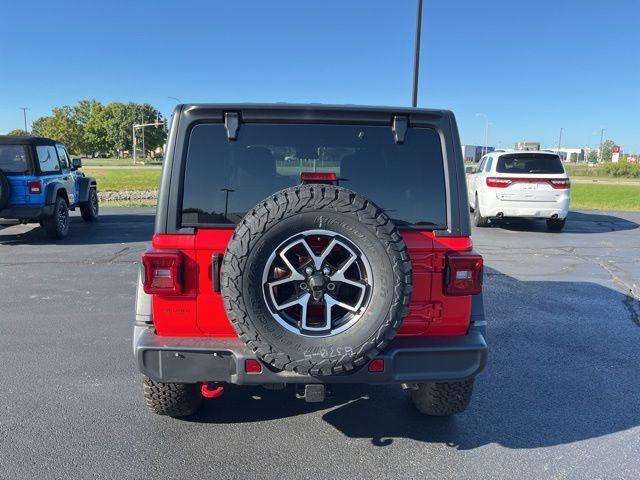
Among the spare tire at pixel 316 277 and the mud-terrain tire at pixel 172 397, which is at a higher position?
the spare tire at pixel 316 277

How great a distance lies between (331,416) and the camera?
129 inches

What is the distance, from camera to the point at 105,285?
21.3 ft

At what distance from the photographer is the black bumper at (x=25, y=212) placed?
28.3ft

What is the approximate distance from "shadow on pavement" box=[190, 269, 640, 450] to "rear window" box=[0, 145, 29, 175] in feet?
24.9

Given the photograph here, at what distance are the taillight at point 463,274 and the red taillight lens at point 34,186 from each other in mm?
8501

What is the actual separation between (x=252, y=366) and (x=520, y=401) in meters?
2.09

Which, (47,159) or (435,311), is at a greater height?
(47,159)

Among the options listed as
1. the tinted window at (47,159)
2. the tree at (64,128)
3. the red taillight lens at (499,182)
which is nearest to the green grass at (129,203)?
the tinted window at (47,159)

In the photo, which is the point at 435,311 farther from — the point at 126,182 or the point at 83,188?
the point at 126,182

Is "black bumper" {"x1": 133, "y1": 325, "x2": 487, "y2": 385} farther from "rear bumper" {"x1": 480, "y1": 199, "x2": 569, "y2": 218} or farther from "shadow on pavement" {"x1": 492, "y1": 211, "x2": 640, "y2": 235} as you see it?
"shadow on pavement" {"x1": 492, "y1": 211, "x2": 640, "y2": 235}

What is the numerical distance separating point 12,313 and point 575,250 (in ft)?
30.0

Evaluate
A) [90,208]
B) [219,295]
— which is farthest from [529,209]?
[90,208]

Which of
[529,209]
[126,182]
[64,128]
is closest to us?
[529,209]

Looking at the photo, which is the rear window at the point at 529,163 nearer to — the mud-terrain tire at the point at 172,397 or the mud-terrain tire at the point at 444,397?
the mud-terrain tire at the point at 444,397
